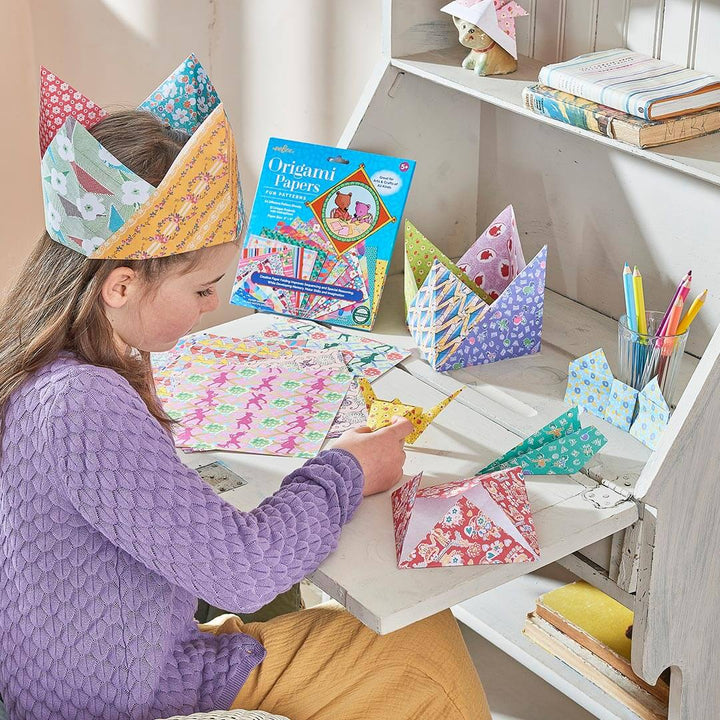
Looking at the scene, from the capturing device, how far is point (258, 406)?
1477 mm

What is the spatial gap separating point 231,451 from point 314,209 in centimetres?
49

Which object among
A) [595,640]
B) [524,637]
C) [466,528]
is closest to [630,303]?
[466,528]

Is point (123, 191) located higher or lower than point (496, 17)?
lower

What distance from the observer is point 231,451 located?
54.4 inches

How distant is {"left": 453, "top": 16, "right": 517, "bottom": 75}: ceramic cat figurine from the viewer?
64.2 inches

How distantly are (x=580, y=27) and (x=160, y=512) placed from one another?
0.97 m

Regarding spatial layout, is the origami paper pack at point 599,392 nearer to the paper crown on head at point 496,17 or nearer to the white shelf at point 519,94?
the white shelf at point 519,94

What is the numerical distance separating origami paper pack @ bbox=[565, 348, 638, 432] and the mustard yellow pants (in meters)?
0.33

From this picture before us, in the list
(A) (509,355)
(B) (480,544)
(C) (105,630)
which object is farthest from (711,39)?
(C) (105,630)

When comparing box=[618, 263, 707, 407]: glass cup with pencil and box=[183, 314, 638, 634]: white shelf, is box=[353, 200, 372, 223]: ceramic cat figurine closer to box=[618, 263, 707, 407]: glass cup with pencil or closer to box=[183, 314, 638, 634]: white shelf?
box=[183, 314, 638, 634]: white shelf

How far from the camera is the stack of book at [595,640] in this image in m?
1.61

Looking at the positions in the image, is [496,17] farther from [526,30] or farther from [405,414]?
[405,414]

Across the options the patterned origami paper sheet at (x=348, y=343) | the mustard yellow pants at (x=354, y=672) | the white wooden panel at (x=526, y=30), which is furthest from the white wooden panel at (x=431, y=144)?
the mustard yellow pants at (x=354, y=672)

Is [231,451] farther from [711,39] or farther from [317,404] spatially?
[711,39]
